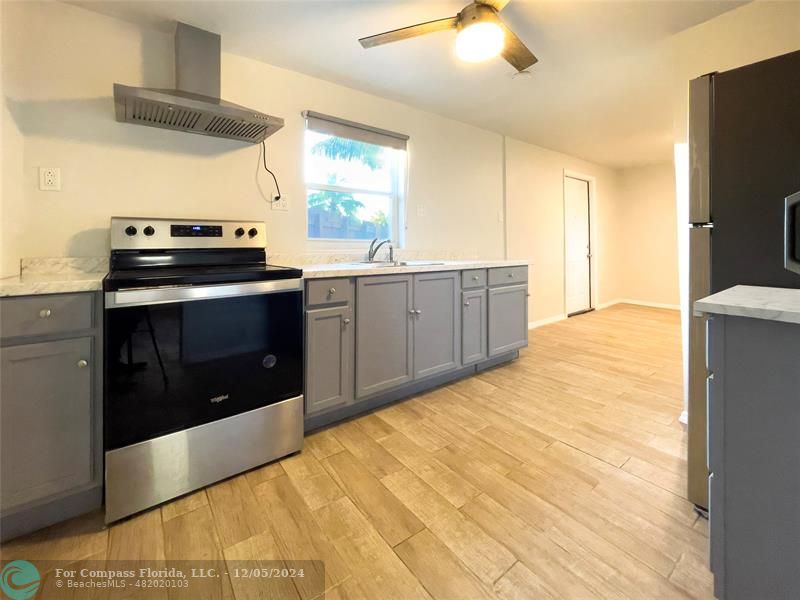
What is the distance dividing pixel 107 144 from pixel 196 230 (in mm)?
634

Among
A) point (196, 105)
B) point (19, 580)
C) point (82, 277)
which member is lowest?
point (19, 580)

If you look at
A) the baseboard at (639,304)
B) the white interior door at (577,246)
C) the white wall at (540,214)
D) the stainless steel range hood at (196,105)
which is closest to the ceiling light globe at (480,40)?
the stainless steel range hood at (196,105)

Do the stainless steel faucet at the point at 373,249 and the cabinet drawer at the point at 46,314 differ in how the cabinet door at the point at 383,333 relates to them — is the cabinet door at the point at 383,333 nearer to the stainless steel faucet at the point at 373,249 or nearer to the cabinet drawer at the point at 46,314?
the stainless steel faucet at the point at 373,249

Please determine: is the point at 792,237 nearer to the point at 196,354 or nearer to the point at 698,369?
the point at 698,369

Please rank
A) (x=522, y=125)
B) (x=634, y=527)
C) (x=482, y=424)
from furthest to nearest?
1. (x=522, y=125)
2. (x=482, y=424)
3. (x=634, y=527)

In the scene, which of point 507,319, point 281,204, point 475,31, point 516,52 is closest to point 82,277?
point 281,204

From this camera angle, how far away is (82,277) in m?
1.42

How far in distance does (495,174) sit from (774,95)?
2.92m

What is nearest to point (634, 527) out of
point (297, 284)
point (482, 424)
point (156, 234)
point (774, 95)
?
point (482, 424)

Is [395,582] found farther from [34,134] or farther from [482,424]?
[34,134]

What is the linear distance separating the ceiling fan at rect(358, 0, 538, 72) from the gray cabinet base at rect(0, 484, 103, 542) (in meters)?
2.35

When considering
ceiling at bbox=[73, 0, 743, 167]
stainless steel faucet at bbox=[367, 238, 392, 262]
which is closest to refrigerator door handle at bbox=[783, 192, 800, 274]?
ceiling at bbox=[73, 0, 743, 167]

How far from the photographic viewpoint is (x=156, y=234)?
1.76 metres

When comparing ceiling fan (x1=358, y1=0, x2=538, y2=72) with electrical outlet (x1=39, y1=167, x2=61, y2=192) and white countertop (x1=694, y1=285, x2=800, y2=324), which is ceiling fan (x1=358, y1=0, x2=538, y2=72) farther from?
electrical outlet (x1=39, y1=167, x2=61, y2=192)
